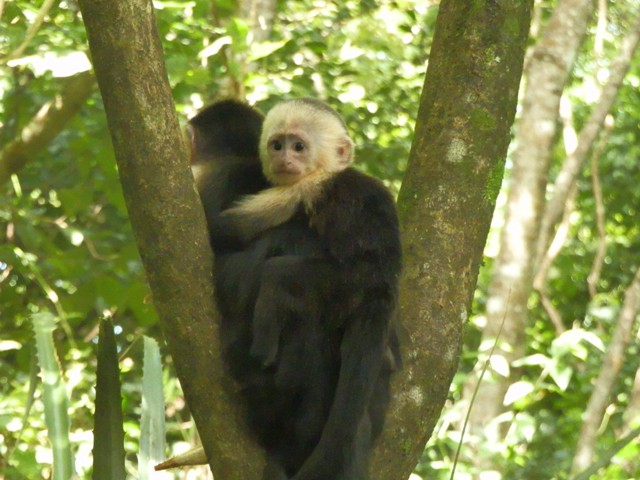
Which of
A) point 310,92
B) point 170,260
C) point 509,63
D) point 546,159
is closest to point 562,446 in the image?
point 546,159

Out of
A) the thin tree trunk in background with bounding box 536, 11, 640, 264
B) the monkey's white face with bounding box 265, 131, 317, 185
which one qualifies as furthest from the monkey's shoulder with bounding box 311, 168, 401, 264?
the thin tree trunk in background with bounding box 536, 11, 640, 264

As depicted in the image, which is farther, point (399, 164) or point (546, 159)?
point (399, 164)

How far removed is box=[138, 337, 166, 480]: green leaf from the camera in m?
2.47

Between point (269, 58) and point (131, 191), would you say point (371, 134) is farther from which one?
point (131, 191)

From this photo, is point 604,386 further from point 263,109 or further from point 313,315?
point 313,315

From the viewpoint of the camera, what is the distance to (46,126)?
4789 millimetres

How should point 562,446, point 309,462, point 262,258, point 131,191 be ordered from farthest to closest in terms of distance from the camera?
point 562,446
point 262,258
point 309,462
point 131,191

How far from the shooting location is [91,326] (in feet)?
22.4

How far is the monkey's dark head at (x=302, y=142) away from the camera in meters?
3.32

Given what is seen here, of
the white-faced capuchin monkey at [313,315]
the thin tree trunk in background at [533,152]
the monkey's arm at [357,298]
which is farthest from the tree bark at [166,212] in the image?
the thin tree trunk in background at [533,152]

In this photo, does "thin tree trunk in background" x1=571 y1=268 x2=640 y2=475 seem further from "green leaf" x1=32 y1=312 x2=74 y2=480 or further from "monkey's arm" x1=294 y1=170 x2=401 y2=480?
"green leaf" x1=32 y1=312 x2=74 y2=480

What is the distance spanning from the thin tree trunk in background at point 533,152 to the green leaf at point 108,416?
372 cm

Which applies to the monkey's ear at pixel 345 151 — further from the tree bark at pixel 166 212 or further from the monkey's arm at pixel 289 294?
the tree bark at pixel 166 212

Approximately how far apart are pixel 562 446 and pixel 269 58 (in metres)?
3.89
